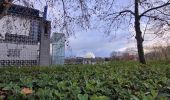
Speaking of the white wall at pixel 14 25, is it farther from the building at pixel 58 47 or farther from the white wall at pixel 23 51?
the building at pixel 58 47

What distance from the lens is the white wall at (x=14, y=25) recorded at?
1078 centimetres

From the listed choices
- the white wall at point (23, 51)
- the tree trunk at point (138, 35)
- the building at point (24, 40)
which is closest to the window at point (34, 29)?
the building at point (24, 40)

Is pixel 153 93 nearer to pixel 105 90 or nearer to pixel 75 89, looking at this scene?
pixel 105 90

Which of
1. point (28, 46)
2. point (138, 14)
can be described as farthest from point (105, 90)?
point (138, 14)

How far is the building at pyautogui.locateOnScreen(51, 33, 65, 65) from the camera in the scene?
11.0 m

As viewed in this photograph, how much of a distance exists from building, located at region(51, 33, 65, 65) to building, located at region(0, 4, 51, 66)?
302mm

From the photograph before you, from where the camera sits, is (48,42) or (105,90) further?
(48,42)

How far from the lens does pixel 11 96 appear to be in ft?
8.06

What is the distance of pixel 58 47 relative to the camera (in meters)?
12.5

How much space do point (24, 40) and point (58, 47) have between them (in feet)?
5.10

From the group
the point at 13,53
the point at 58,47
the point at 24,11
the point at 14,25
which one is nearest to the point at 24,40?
the point at 13,53

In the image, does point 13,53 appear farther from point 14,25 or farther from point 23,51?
point 14,25

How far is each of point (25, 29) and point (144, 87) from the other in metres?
8.73

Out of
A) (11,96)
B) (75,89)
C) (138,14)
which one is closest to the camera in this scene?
(11,96)
